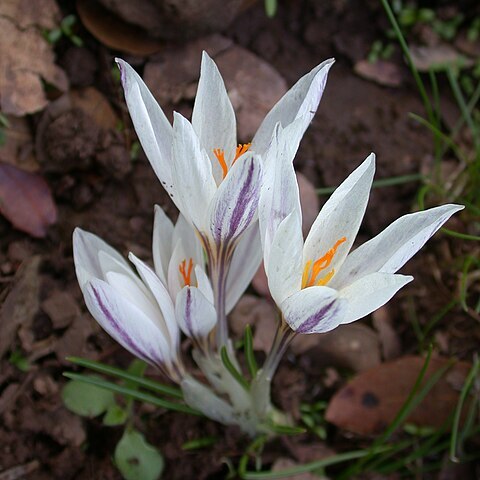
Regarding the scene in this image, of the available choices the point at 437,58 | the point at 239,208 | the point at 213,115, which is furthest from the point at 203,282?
the point at 437,58

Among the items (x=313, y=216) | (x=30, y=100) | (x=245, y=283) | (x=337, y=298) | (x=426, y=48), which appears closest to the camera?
(x=337, y=298)

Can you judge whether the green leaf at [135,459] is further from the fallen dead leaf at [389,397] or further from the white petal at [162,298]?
the fallen dead leaf at [389,397]

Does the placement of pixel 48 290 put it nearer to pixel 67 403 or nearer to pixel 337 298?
pixel 67 403

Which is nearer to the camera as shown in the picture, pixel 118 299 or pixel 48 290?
pixel 118 299

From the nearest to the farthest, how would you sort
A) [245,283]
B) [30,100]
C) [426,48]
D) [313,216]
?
[245,283] < [30,100] < [313,216] < [426,48]

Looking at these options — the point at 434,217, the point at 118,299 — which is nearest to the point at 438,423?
the point at 434,217

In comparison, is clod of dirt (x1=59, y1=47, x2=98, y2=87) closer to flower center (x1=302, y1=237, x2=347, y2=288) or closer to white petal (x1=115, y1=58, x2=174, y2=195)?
white petal (x1=115, y1=58, x2=174, y2=195)

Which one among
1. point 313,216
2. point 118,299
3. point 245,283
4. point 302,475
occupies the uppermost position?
point 118,299

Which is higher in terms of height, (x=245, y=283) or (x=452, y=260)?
(x=245, y=283)
